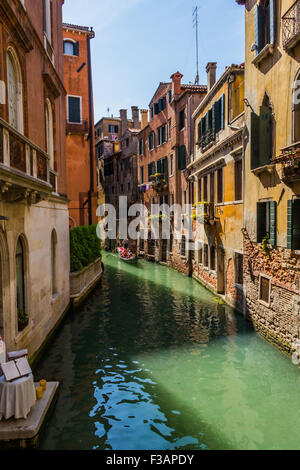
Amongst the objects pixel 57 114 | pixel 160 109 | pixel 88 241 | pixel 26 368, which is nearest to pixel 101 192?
pixel 160 109

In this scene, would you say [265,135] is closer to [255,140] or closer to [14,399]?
[255,140]

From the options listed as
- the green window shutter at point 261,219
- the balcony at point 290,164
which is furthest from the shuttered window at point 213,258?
the balcony at point 290,164

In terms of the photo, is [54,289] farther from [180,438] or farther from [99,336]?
[180,438]

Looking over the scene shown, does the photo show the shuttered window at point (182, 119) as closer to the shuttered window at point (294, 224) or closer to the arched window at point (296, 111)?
the arched window at point (296, 111)

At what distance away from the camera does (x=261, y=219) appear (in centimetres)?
1087

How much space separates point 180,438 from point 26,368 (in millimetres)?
2616

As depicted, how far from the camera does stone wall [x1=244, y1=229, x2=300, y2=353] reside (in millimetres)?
8719

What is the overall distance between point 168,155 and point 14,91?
18851 mm

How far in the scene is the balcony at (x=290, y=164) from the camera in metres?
8.00

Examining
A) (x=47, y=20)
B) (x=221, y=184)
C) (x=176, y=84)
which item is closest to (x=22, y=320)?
(x=47, y=20)

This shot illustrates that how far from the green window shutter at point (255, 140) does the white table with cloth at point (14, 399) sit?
8384 mm

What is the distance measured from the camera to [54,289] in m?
11.7
